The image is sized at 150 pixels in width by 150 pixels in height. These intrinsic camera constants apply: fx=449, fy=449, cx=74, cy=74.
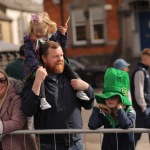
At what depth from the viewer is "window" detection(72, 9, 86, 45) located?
26.9 meters

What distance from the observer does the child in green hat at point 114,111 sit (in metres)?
4.07

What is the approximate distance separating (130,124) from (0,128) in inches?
46.7

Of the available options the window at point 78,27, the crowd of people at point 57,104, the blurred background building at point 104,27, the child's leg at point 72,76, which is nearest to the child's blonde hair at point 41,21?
the crowd of people at point 57,104

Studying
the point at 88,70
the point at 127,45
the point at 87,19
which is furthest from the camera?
the point at 87,19

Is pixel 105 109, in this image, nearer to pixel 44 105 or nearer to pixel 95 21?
pixel 44 105

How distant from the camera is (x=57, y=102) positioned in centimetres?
412

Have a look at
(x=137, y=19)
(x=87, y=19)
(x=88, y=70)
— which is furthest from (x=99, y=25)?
(x=88, y=70)

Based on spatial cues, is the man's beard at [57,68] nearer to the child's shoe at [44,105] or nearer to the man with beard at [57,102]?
the man with beard at [57,102]

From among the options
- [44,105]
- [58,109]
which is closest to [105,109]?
[58,109]

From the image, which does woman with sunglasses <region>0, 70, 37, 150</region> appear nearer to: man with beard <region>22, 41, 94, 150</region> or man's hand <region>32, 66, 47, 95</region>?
man with beard <region>22, 41, 94, 150</region>

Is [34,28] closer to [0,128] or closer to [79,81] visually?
[79,81]

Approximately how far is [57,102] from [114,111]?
0.53 m

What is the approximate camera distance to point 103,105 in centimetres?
410

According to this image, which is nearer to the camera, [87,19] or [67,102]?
[67,102]
